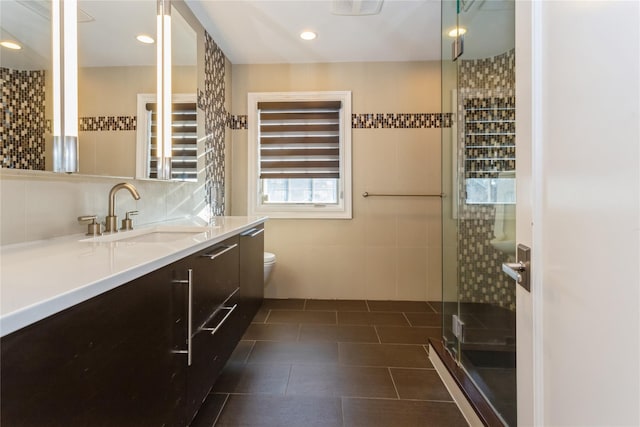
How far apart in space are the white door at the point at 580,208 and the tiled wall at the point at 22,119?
1562 millimetres

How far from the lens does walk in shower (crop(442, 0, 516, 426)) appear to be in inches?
61.4

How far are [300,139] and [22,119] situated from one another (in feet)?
7.43

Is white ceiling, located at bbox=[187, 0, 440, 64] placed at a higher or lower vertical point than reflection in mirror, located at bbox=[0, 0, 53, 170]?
higher

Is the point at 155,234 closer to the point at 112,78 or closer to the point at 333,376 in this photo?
the point at 112,78

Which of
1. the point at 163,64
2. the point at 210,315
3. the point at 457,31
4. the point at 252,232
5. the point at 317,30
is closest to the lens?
the point at 210,315

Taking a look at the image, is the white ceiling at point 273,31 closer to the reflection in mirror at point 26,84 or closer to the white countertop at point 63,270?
the reflection in mirror at point 26,84

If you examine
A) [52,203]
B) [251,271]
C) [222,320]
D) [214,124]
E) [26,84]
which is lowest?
[222,320]

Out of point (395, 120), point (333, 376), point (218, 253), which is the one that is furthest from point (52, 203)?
point (395, 120)

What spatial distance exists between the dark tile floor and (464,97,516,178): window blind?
122 centimetres

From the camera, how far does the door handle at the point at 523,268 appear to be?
0.75 m

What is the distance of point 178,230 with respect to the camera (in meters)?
1.77

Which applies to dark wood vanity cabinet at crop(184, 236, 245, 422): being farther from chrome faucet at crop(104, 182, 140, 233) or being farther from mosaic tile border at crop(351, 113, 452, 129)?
mosaic tile border at crop(351, 113, 452, 129)

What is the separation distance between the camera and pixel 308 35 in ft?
8.60

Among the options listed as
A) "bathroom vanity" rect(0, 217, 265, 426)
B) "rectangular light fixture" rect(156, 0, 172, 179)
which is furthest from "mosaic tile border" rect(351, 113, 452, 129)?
"bathroom vanity" rect(0, 217, 265, 426)
